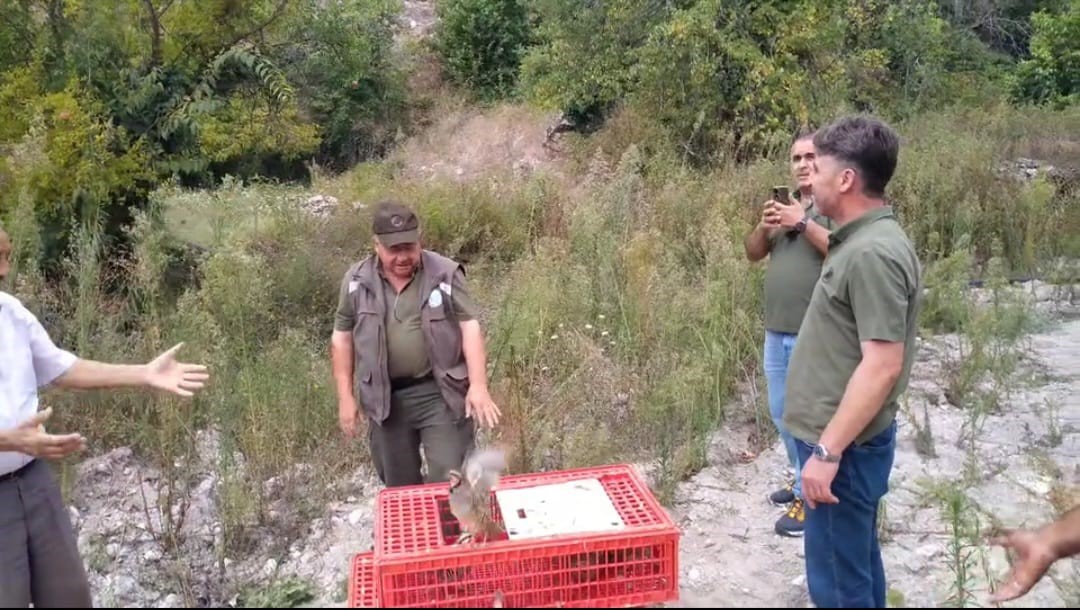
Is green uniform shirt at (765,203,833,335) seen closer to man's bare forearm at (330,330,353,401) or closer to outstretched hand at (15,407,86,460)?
man's bare forearm at (330,330,353,401)

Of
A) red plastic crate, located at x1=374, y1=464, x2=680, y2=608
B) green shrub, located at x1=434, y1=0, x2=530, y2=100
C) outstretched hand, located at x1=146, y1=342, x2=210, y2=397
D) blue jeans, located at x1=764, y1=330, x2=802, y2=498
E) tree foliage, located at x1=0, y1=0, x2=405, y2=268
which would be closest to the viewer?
red plastic crate, located at x1=374, y1=464, x2=680, y2=608

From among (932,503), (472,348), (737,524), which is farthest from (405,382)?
(932,503)

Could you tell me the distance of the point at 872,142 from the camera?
8.68ft

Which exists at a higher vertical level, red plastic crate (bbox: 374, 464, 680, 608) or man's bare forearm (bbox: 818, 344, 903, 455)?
man's bare forearm (bbox: 818, 344, 903, 455)

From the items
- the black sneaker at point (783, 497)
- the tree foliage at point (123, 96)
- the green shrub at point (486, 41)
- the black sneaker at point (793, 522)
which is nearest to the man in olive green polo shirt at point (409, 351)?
the black sneaker at point (793, 522)

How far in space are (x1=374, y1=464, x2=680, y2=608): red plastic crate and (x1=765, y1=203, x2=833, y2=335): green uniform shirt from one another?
135cm

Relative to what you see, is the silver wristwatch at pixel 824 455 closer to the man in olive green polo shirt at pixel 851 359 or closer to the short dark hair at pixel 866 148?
the man in olive green polo shirt at pixel 851 359

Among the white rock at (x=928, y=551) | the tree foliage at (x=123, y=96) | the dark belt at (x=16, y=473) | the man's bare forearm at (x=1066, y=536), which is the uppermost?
the tree foliage at (x=123, y=96)

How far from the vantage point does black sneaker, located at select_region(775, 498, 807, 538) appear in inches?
158

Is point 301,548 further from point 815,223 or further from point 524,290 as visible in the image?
point 815,223

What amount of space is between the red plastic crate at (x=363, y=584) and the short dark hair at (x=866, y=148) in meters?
1.76

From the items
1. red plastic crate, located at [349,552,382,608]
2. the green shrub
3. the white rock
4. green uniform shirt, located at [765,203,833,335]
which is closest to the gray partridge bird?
red plastic crate, located at [349,552,382,608]

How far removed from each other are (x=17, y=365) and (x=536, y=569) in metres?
1.60

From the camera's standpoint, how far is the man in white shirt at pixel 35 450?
263 cm
